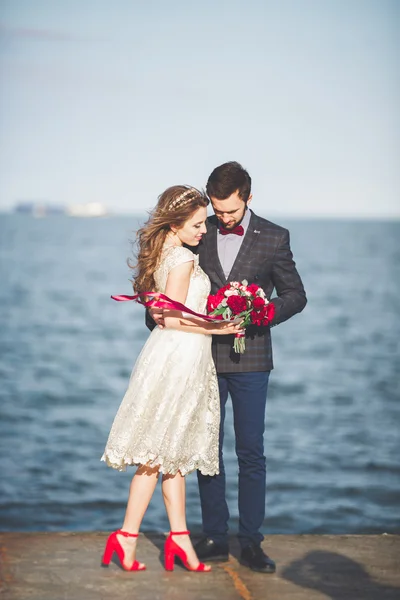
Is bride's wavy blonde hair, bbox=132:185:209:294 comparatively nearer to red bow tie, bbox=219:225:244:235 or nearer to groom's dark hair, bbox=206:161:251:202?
groom's dark hair, bbox=206:161:251:202

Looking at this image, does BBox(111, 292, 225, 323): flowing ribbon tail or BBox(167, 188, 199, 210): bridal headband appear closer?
BBox(111, 292, 225, 323): flowing ribbon tail

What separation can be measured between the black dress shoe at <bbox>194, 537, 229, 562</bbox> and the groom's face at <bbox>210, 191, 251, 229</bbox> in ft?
5.57

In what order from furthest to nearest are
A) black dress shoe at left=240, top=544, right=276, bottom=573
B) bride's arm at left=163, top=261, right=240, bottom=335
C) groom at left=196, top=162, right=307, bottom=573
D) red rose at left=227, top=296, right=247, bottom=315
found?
Result: groom at left=196, top=162, right=307, bottom=573 < black dress shoe at left=240, top=544, right=276, bottom=573 < bride's arm at left=163, top=261, right=240, bottom=335 < red rose at left=227, top=296, right=247, bottom=315

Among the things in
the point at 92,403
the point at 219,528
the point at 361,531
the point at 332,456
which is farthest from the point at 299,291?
the point at 92,403

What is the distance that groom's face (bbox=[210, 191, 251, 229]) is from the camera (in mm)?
5457

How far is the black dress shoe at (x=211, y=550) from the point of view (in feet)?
18.7

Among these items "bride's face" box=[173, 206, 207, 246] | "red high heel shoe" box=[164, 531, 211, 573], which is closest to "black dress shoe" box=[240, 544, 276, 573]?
"red high heel shoe" box=[164, 531, 211, 573]

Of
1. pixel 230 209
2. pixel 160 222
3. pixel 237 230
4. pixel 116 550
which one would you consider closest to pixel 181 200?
pixel 160 222

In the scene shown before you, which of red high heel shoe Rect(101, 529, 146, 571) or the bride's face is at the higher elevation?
the bride's face

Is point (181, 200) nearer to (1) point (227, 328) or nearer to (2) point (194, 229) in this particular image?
(2) point (194, 229)

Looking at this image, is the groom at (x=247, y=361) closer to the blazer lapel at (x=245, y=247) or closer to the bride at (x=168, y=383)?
the blazer lapel at (x=245, y=247)

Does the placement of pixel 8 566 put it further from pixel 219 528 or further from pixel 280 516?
pixel 280 516

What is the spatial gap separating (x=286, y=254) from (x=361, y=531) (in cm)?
591

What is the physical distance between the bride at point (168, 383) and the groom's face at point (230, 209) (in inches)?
3.2
